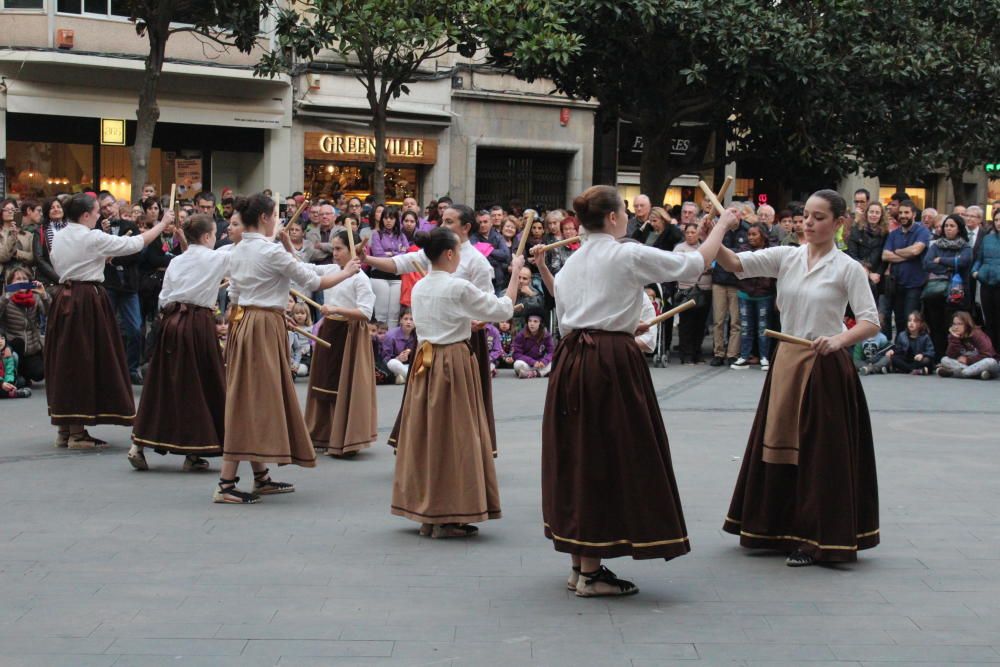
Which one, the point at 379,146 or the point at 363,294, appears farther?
the point at 379,146

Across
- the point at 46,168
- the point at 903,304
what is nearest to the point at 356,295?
the point at 903,304

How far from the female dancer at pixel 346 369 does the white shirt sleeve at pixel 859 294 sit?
162 inches

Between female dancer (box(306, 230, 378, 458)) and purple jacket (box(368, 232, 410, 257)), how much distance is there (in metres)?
5.32

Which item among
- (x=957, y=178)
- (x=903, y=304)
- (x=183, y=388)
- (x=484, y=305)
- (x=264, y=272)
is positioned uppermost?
(x=957, y=178)

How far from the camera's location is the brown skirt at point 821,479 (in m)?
6.99

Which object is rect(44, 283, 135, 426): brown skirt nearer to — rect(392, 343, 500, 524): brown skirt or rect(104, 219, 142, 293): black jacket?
rect(104, 219, 142, 293): black jacket

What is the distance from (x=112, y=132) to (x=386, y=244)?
9.28 metres

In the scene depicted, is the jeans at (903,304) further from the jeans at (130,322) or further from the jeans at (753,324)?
the jeans at (130,322)

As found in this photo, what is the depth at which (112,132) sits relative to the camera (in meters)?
23.2

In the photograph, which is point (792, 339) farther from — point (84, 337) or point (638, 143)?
point (638, 143)

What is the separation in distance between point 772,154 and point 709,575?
17.2 metres

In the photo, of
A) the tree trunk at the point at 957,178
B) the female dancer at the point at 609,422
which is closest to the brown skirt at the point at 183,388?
the female dancer at the point at 609,422

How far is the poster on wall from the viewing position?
78.5ft

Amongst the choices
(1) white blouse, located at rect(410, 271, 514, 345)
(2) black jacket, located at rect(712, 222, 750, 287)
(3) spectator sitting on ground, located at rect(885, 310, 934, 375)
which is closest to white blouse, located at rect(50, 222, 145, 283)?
(1) white blouse, located at rect(410, 271, 514, 345)
